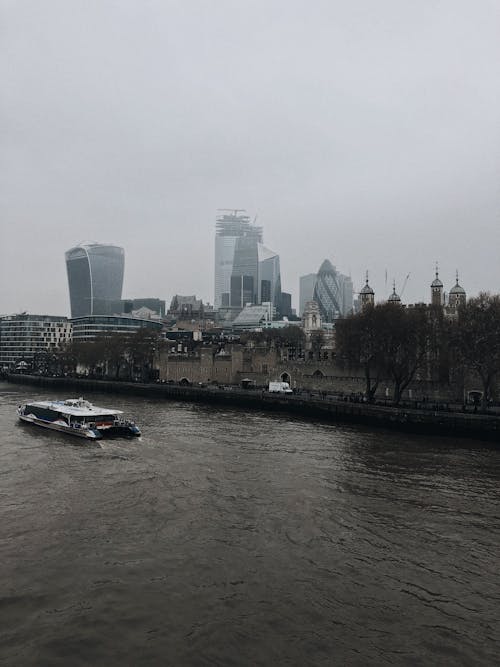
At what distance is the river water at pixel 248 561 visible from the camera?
1470 centimetres

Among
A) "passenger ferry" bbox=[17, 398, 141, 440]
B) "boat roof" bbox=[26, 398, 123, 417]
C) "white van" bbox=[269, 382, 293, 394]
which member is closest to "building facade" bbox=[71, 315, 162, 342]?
"white van" bbox=[269, 382, 293, 394]

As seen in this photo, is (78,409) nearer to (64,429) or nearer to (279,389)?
(64,429)

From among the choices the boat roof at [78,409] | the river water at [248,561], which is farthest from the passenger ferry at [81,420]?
the river water at [248,561]

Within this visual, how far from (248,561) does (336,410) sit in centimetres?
4295

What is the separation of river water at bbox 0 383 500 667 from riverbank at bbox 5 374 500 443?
39.0 ft

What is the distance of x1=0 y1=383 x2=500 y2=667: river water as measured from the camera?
14703 mm

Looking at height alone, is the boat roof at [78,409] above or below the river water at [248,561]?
above

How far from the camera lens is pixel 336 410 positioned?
61.7 meters

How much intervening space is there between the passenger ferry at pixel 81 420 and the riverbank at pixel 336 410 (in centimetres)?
2392

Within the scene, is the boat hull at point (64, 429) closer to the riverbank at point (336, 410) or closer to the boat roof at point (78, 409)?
the boat roof at point (78, 409)

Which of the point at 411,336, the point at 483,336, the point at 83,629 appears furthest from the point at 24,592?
the point at 411,336

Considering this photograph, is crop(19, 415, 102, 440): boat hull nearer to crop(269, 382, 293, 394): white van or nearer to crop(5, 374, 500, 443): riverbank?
crop(5, 374, 500, 443): riverbank

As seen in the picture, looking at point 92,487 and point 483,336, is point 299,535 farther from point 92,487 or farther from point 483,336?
point 483,336

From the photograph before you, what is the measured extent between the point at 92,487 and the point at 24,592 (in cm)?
1205
